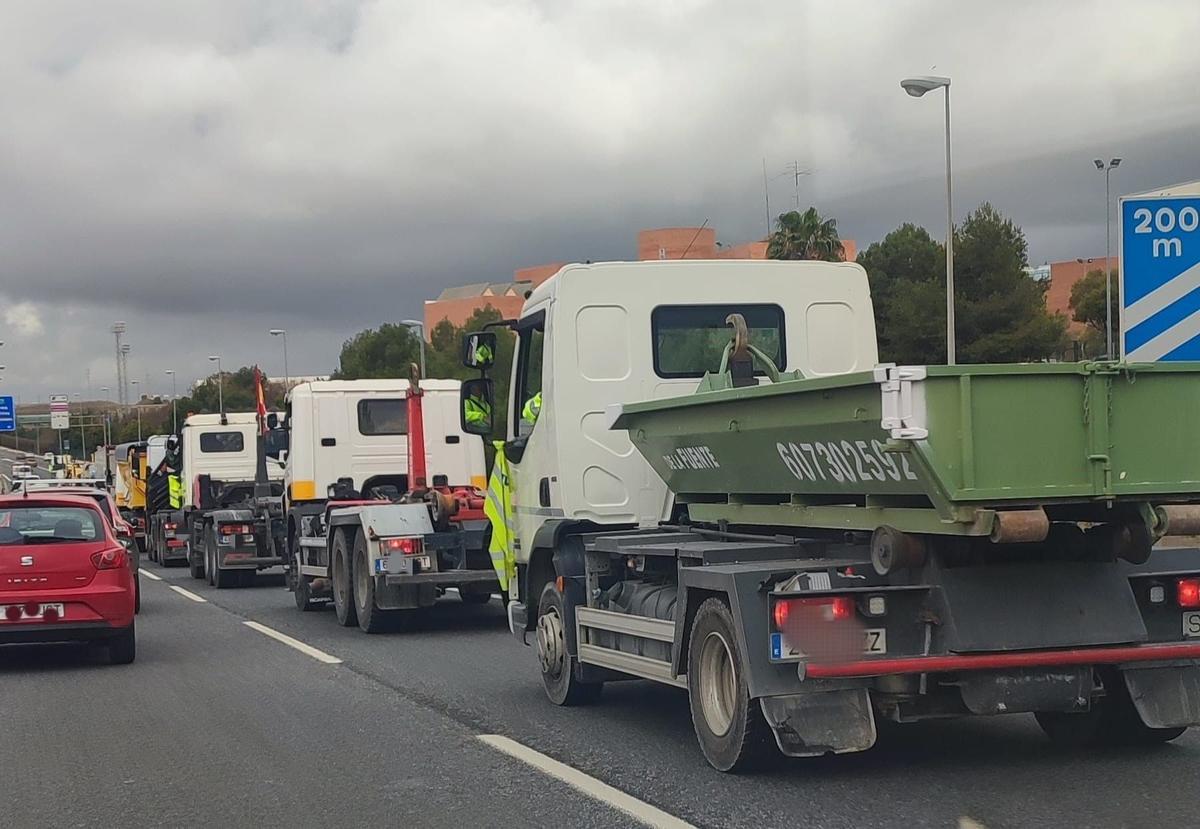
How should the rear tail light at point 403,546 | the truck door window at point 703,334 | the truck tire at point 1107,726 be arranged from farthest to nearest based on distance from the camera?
1. the rear tail light at point 403,546
2. the truck door window at point 703,334
3. the truck tire at point 1107,726

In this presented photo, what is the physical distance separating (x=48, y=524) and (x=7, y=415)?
53.3 meters

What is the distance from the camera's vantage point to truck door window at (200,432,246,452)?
1211 inches

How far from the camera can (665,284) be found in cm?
1077

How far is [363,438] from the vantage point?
64.9 feet

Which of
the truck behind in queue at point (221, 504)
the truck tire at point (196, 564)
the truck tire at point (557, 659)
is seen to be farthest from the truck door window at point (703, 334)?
the truck tire at point (196, 564)

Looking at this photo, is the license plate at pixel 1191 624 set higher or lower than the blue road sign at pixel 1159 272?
lower

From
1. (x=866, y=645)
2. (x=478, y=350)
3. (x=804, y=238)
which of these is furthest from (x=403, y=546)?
(x=804, y=238)

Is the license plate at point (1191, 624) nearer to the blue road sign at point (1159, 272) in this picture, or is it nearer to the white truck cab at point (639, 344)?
the blue road sign at point (1159, 272)

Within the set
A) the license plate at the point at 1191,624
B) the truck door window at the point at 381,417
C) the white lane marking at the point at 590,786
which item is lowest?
the white lane marking at the point at 590,786

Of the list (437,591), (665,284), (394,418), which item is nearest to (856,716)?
(665,284)

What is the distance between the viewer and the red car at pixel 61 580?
13.4 meters

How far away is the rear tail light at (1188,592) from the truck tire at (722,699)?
2.12 metres

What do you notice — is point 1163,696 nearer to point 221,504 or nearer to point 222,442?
point 221,504

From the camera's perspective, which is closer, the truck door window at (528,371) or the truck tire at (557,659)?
the truck tire at (557,659)
